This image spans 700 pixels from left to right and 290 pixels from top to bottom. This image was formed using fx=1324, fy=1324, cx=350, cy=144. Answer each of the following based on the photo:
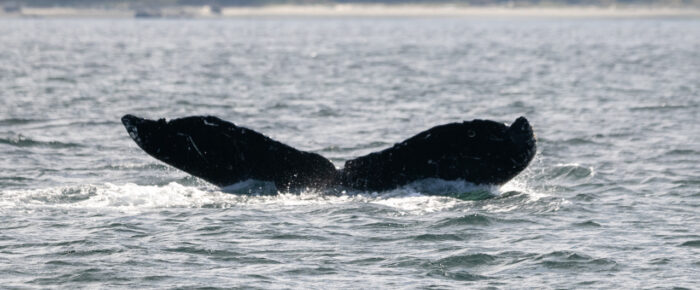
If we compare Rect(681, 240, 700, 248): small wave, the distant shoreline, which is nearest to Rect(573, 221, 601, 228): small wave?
Rect(681, 240, 700, 248): small wave

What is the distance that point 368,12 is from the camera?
6634 inches

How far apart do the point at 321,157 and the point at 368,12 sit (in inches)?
6083

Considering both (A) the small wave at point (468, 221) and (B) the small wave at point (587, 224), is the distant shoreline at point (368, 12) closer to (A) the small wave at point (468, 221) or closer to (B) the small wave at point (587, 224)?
(B) the small wave at point (587, 224)

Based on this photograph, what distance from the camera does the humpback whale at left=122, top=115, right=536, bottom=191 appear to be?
1441 cm

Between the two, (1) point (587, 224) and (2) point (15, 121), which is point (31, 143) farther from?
(1) point (587, 224)

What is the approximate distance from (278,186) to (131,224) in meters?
1.98

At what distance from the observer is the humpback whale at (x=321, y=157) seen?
14406mm

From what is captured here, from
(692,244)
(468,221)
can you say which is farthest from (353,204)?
(692,244)

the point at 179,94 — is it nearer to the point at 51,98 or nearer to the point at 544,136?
the point at 51,98

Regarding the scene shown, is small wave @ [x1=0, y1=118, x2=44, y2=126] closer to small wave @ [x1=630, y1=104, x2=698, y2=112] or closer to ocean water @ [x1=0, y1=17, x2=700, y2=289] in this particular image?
ocean water @ [x1=0, y1=17, x2=700, y2=289]

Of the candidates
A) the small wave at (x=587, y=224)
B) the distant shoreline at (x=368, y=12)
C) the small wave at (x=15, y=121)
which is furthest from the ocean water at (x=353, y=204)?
the distant shoreline at (x=368, y=12)

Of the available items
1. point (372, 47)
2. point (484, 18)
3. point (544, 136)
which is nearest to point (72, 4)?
point (484, 18)

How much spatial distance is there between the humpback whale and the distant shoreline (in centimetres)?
14458

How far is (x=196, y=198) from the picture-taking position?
15.6 m
